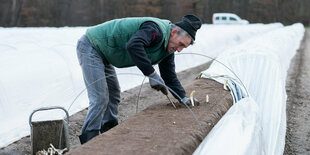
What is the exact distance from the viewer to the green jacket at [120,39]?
3.01 meters

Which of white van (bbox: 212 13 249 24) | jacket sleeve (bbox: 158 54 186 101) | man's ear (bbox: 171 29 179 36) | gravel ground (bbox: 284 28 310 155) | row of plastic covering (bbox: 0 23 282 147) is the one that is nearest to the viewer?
man's ear (bbox: 171 29 179 36)

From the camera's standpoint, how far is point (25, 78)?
494 centimetres

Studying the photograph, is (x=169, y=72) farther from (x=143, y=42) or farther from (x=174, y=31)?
(x=143, y=42)

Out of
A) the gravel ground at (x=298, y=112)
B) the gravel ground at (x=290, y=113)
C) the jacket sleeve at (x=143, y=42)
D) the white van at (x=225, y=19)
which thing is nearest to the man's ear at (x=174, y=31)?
the jacket sleeve at (x=143, y=42)

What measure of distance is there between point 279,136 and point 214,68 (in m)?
1.52

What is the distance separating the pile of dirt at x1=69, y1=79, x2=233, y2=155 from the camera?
2312 mm

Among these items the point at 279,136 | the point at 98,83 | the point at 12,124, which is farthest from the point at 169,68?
the point at 12,124

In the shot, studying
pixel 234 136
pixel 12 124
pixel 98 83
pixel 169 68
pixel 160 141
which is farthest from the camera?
pixel 12 124

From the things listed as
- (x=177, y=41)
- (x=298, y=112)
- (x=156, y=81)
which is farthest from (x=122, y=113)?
(x=298, y=112)

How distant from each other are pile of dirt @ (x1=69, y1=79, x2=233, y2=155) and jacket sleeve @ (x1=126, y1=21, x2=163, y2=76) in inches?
18.5

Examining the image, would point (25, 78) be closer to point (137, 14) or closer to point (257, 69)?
point (257, 69)

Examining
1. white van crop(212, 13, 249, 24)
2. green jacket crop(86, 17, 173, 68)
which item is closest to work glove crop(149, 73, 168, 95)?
green jacket crop(86, 17, 173, 68)

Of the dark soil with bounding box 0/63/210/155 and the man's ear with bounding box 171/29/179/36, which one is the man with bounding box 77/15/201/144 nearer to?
the man's ear with bounding box 171/29/179/36

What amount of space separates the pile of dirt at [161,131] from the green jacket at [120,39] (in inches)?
21.9
